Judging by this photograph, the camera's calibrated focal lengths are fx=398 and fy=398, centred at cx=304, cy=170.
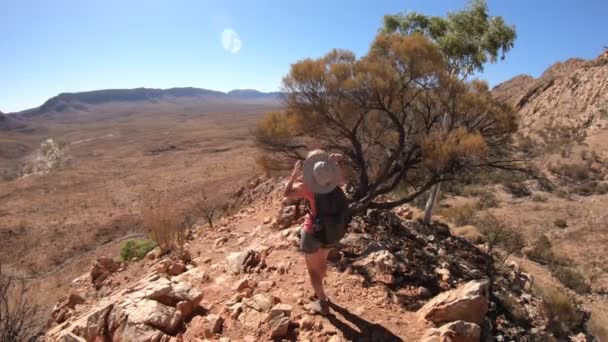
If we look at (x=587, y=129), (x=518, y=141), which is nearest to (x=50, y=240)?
(x=518, y=141)

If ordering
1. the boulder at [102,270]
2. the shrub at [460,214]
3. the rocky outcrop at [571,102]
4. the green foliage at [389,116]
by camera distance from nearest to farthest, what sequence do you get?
1. the green foliage at [389,116]
2. the boulder at [102,270]
3. the shrub at [460,214]
4. the rocky outcrop at [571,102]

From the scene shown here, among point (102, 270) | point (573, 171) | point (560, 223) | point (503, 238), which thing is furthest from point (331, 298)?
point (573, 171)

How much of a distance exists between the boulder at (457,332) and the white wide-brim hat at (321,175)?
1.83 m

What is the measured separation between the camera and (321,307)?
446 cm

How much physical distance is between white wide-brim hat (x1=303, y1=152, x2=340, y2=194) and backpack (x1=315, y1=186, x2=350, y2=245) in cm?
8

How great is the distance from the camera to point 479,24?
9.21 m

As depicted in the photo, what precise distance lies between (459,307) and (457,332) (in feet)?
1.33

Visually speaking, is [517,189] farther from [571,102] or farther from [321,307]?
[321,307]

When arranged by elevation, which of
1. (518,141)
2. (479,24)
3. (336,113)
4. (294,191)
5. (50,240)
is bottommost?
(50,240)

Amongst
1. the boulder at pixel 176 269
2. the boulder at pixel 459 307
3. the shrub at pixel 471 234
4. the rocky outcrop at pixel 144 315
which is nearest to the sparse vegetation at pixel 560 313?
the boulder at pixel 459 307

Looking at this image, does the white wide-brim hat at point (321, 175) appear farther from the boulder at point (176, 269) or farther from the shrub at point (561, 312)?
the shrub at point (561, 312)

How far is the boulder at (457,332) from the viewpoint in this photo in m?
4.04

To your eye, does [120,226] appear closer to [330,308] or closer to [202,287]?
[202,287]

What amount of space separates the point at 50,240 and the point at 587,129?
94.9 ft
